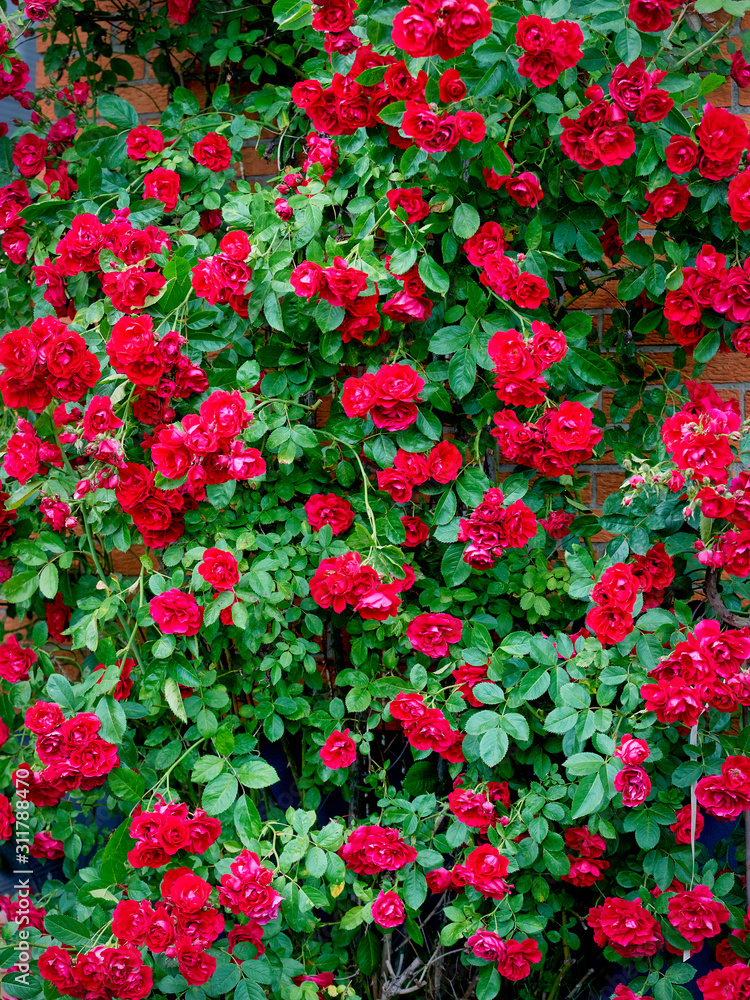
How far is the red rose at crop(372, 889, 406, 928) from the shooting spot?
1348 mm

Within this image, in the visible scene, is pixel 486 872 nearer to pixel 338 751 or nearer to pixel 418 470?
pixel 338 751

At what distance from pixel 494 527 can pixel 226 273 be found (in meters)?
0.68

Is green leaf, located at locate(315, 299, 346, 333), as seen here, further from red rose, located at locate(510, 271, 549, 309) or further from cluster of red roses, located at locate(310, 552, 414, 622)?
cluster of red roses, located at locate(310, 552, 414, 622)

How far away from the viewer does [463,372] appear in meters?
1.38

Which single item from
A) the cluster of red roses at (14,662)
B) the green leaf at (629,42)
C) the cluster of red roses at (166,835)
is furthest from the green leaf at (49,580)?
the green leaf at (629,42)

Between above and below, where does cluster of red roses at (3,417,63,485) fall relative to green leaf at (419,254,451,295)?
below

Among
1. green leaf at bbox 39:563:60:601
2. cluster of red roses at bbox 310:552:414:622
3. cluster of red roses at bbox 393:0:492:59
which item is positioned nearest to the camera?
cluster of red roses at bbox 393:0:492:59

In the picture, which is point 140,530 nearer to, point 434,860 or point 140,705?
point 140,705

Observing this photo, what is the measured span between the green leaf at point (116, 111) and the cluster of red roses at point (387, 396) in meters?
0.93

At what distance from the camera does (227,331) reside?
148 centimetres

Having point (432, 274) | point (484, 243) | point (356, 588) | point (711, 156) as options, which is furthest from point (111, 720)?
point (711, 156)

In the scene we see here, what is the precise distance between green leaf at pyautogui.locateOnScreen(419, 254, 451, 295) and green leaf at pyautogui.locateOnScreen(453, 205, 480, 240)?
0.07 metres

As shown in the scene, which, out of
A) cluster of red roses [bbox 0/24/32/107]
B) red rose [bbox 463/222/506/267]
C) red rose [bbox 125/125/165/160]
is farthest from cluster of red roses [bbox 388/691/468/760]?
cluster of red roses [bbox 0/24/32/107]

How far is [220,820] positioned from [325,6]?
→ 4.78 feet
